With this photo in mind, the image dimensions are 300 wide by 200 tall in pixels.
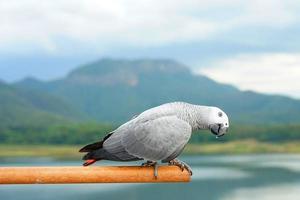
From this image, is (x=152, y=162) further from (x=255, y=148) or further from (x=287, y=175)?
(x=255, y=148)

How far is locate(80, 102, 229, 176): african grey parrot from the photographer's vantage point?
1.91m

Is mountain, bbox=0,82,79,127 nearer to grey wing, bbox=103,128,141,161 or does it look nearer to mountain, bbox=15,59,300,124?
mountain, bbox=15,59,300,124

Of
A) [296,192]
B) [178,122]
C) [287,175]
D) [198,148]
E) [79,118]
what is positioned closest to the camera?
[178,122]

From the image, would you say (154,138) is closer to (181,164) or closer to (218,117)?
(181,164)

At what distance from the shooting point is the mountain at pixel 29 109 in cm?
7334

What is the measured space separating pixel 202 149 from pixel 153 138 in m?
46.6

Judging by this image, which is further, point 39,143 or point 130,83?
point 130,83

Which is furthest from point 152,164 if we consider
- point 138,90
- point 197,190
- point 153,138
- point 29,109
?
point 138,90

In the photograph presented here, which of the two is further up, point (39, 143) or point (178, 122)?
point (39, 143)

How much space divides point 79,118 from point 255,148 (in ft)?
203

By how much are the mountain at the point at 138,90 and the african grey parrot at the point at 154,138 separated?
118m

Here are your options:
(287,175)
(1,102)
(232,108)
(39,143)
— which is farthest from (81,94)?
(287,175)

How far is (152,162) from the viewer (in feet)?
6.34

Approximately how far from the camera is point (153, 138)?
194 cm
